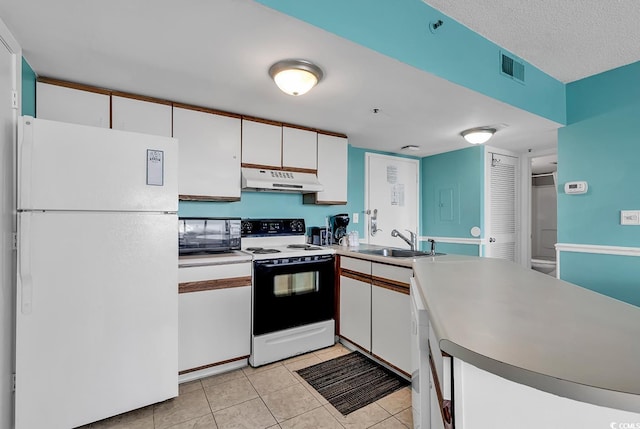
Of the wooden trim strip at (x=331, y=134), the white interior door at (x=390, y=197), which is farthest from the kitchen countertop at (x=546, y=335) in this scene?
the white interior door at (x=390, y=197)

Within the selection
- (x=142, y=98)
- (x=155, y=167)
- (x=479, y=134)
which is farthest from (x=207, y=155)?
(x=479, y=134)

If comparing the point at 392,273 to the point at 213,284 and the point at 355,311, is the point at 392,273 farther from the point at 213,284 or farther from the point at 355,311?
the point at 213,284

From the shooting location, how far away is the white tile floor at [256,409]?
1745 mm

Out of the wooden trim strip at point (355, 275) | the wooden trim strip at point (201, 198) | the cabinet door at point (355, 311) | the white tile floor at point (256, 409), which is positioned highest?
the wooden trim strip at point (201, 198)

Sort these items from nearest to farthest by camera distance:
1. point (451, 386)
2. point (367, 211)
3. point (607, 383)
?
point (607, 383) → point (451, 386) → point (367, 211)

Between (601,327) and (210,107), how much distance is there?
8.84ft

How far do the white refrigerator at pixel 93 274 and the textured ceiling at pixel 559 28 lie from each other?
2.07 metres

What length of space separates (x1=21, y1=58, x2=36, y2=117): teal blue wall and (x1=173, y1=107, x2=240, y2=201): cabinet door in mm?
820

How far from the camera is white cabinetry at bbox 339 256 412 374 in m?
2.08

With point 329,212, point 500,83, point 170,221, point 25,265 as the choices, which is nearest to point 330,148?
point 329,212

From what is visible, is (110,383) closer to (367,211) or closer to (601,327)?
(601,327)

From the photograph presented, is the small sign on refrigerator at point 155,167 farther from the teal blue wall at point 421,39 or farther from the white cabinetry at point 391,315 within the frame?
the white cabinetry at point 391,315

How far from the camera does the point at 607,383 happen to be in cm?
54

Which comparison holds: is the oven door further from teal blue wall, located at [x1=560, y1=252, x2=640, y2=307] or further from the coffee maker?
teal blue wall, located at [x1=560, y1=252, x2=640, y2=307]
